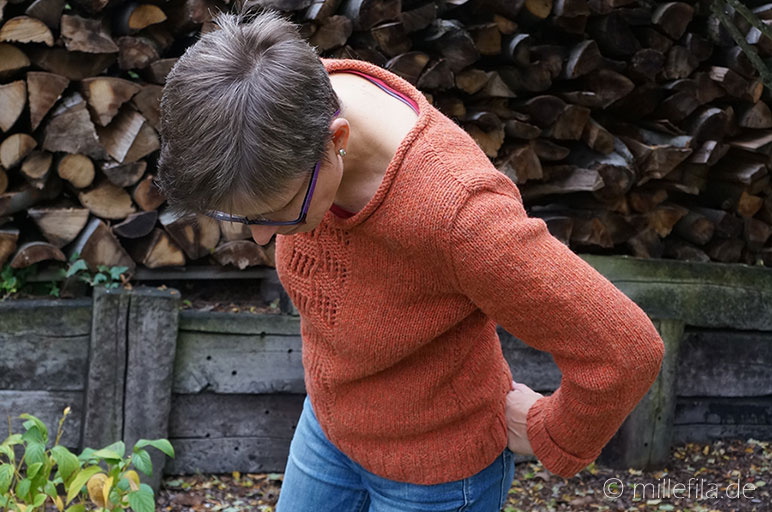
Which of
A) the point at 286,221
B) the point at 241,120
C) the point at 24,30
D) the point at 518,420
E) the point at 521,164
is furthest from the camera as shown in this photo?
the point at 521,164

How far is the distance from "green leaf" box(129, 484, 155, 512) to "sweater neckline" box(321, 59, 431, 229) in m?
0.93

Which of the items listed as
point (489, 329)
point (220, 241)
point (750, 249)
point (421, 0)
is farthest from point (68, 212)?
point (750, 249)

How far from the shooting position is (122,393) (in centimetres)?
289

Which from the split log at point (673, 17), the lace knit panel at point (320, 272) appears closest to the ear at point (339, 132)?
the lace knit panel at point (320, 272)

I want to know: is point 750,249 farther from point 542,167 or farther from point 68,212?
point 68,212

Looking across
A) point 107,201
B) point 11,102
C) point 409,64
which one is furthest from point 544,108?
point 11,102

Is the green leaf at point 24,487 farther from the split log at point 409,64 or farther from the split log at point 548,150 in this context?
the split log at point 548,150

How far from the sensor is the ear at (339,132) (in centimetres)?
113

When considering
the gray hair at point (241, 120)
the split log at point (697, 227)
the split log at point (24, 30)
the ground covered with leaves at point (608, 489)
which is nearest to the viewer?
the gray hair at point (241, 120)

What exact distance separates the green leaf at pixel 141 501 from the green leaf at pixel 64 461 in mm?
146

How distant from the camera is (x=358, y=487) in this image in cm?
159

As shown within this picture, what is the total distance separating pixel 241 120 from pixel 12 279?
2.14 m

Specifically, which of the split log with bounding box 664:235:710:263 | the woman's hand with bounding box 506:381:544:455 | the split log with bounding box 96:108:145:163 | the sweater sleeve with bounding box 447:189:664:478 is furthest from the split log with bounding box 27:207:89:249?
the split log with bounding box 664:235:710:263

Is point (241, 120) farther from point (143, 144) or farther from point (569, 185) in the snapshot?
point (569, 185)
